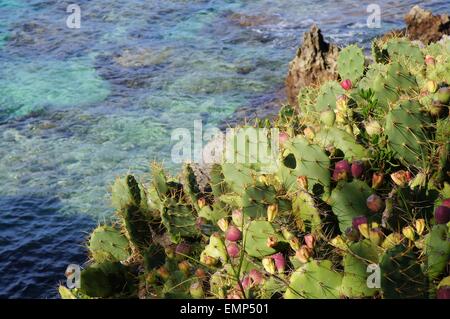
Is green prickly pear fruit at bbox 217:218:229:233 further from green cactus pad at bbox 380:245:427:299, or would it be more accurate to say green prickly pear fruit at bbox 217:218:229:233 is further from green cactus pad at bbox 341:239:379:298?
green cactus pad at bbox 380:245:427:299

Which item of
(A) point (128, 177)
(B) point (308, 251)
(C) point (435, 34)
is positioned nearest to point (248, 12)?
(C) point (435, 34)

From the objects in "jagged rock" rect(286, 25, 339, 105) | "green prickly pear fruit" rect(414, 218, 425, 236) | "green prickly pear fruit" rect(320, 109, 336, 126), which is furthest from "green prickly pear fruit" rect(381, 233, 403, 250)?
"jagged rock" rect(286, 25, 339, 105)

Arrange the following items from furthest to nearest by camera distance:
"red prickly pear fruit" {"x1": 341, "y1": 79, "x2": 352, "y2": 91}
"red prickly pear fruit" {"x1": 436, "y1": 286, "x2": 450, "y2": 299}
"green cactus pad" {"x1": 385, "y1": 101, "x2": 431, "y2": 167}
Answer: "red prickly pear fruit" {"x1": 341, "y1": 79, "x2": 352, "y2": 91} < "green cactus pad" {"x1": 385, "y1": 101, "x2": 431, "y2": 167} < "red prickly pear fruit" {"x1": 436, "y1": 286, "x2": 450, "y2": 299}

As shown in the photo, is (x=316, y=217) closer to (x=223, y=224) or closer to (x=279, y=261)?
(x=279, y=261)

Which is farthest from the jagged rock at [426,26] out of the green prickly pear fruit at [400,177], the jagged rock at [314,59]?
the green prickly pear fruit at [400,177]

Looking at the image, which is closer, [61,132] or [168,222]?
[168,222]

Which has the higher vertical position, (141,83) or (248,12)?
(248,12)

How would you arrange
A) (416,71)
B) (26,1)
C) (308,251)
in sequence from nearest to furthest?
(308,251), (416,71), (26,1)

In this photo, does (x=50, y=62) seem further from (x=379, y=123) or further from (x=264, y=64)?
(x=379, y=123)
